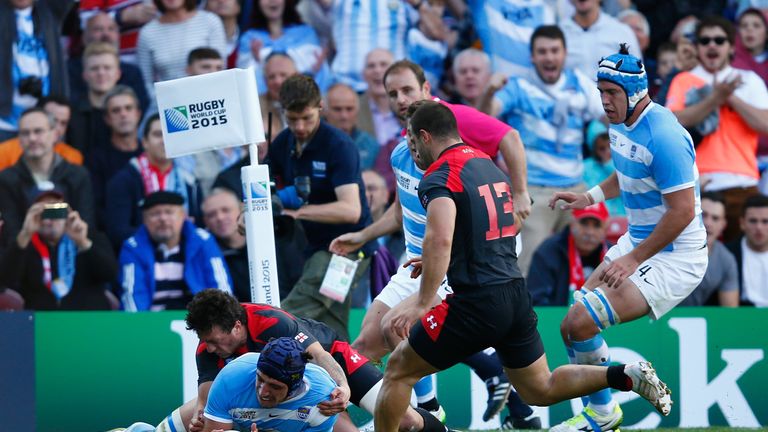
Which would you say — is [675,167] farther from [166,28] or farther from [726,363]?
[166,28]

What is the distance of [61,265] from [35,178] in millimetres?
800

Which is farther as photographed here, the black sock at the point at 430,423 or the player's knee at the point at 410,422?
the black sock at the point at 430,423

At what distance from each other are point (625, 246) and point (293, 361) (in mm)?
2328

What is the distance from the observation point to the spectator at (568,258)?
420 inches

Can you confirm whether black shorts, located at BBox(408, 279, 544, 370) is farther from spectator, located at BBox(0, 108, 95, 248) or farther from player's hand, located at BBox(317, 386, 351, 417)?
spectator, located at BBox(0, 108, 95, 248)

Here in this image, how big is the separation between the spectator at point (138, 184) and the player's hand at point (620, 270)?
185 inches

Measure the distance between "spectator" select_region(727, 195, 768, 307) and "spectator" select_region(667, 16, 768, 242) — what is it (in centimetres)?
43

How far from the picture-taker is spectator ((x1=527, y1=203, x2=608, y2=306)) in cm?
1066

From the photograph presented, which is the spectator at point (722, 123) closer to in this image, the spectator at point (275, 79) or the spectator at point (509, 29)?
the spectator at point (509, 29)

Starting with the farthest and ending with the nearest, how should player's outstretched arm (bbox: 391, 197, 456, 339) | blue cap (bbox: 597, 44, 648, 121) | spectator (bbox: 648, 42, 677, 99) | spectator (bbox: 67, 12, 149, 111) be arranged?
spectator (bbox: 648, 42, 677, 99)
spectator (bbox: 67, 12, 149, 111)
blue cap (bbox: 597, 44, 648, 121)
player's outstretched arm (bbox: 391, 197, 456, 339)

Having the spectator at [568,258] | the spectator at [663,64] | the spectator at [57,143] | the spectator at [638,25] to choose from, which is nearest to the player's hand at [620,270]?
the spectator at [568,258]

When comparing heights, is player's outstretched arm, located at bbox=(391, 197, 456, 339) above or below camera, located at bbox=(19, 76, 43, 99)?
below

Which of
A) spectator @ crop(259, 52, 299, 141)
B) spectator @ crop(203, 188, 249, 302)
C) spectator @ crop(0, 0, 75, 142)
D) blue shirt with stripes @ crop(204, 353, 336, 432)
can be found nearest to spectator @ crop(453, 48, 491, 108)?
spectator @ crop(259, 52, 299, 141)

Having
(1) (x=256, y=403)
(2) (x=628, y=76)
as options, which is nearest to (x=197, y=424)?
(1) (x=256, y=403)
